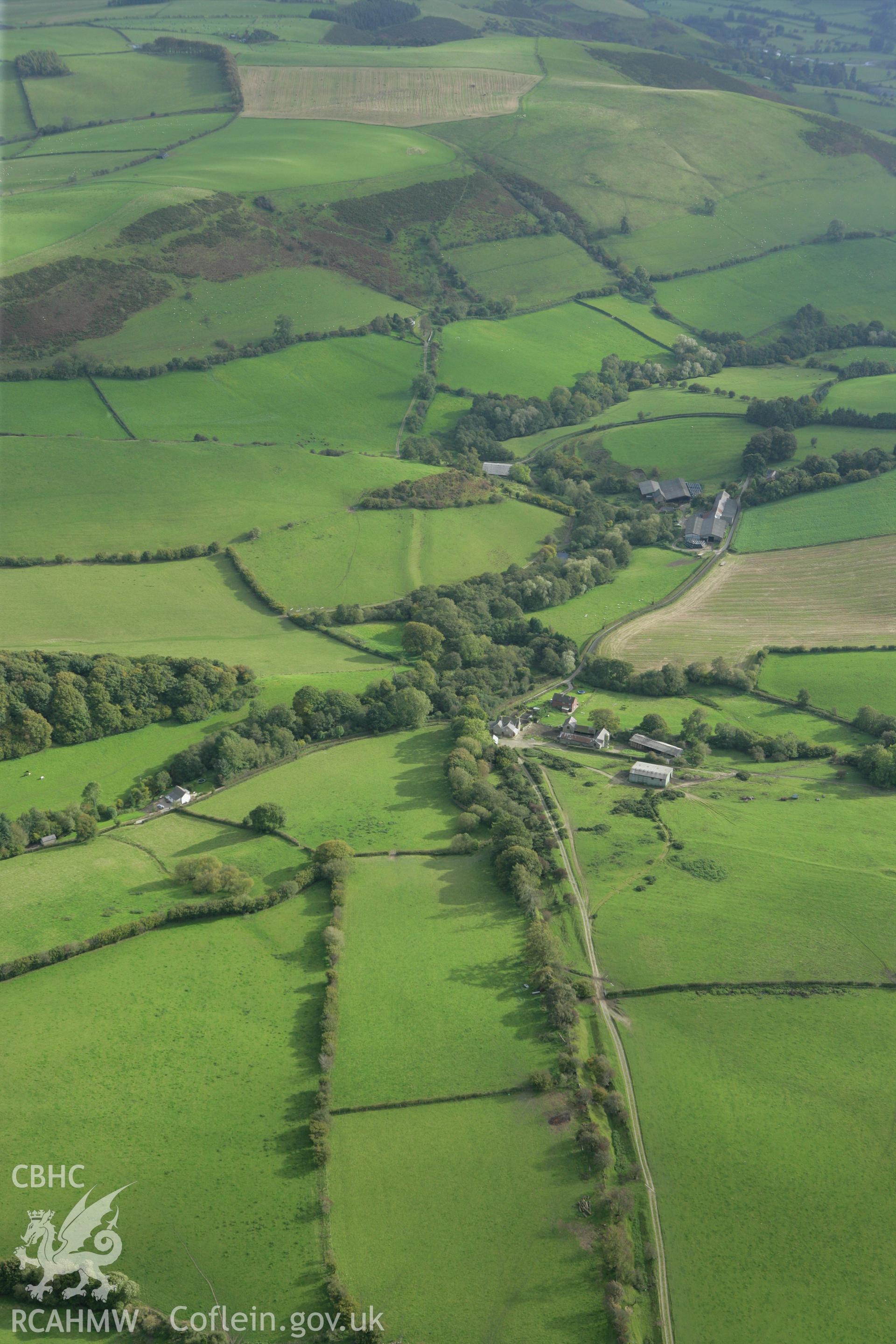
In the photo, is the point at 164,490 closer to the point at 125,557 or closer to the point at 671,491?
the point at 125,557

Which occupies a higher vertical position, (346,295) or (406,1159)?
(346,295)

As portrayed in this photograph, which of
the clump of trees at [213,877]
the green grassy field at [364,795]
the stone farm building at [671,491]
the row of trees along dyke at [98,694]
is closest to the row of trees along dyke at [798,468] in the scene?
the stone farm building at [671,491]

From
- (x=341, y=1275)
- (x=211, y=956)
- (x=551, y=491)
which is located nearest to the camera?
(x=341, y=1275)

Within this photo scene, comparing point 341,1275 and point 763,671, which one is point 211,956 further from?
point 763,671

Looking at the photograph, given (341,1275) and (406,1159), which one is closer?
(341,1275)

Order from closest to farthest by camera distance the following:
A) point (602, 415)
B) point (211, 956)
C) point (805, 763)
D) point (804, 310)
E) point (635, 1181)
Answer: point (635, 1181) < point (211, 956) < point (805, 763) < point (602, 415) < point (804, 310)

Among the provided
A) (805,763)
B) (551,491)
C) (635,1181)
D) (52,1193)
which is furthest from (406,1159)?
(551,491)

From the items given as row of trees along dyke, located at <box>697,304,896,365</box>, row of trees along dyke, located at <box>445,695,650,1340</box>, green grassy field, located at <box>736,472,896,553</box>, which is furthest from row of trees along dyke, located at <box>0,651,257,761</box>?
row of trees along dyke, located at <box>697,304,896,365</box>
